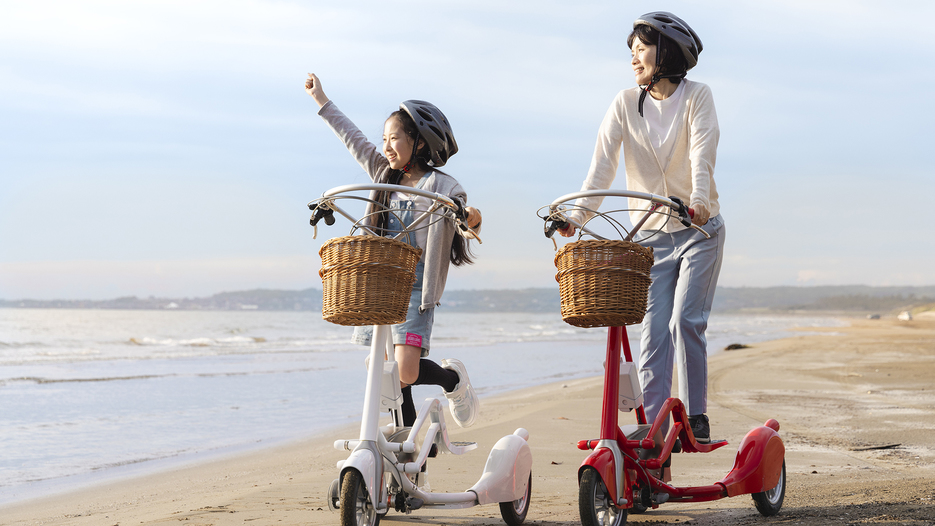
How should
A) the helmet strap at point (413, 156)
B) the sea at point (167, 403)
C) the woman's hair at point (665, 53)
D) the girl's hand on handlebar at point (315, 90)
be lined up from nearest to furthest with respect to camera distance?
the woman's hair at point (665, 53) < the helmet strap at point (413, 156) < the girl's hand on handlebar at point (315, 90) < the sea at point (167, 403)

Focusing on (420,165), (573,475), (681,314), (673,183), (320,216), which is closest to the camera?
(320,216)

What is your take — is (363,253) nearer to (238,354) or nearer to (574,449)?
(574,449)

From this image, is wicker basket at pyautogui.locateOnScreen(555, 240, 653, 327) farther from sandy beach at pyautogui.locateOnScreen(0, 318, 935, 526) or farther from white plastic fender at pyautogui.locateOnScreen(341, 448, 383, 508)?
sandy beach at pyautogui.locateOnScreen(0, 318, 935, 526)

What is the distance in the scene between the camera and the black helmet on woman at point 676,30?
10.7 feet

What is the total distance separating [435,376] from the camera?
3361 mm

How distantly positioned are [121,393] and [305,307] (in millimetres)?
56151

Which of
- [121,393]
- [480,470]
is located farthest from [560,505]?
[121,393]

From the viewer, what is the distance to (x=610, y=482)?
2.68 metres

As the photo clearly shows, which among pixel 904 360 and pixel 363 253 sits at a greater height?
pixel 363 253

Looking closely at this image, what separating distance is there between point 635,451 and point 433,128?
5.26ft

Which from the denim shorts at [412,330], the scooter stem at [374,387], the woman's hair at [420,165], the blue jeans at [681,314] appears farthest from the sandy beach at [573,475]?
the woman's hair at [420,165]

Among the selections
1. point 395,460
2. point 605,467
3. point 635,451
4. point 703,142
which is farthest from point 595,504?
point 703,142

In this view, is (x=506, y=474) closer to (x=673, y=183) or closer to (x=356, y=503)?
(x=356, y=503)

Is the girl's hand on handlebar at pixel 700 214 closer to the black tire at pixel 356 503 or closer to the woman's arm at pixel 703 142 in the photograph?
the woman's arm at pixel 703 142
